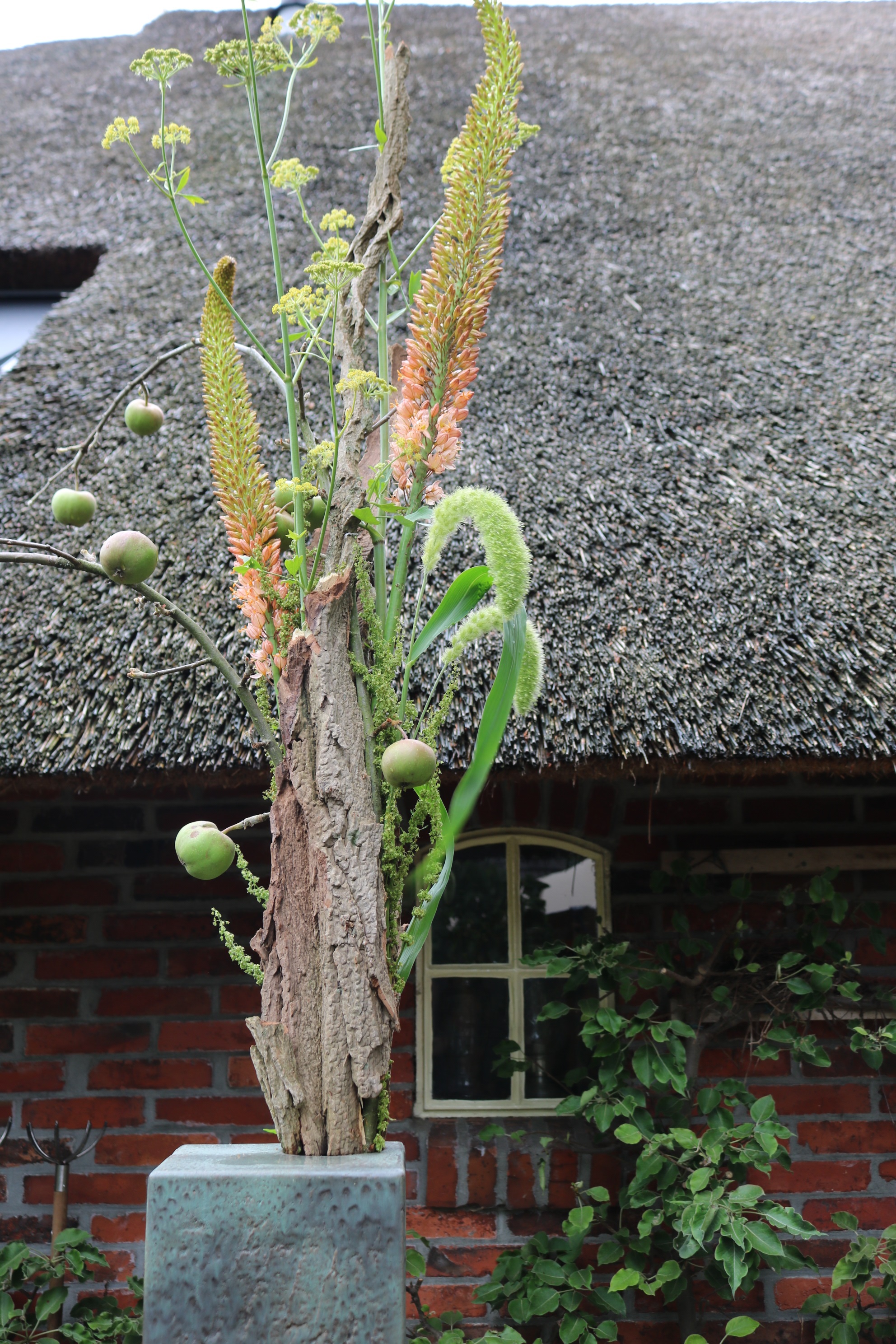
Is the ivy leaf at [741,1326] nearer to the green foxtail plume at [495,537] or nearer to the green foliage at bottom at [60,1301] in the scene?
the green foliage at bottom at [60,1301]

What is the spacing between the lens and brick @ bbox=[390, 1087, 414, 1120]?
187 centimetres

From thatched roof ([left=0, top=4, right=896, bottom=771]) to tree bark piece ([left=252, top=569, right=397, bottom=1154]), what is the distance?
0.91 metres

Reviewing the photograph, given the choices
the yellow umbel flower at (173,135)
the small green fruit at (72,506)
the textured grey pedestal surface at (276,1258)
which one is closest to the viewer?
the textured grey pedestal surface at (276,1258)

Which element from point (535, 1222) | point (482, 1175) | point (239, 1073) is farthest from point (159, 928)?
point (535, 1222)

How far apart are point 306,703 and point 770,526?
1.48 metres

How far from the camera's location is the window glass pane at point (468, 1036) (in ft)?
6.43

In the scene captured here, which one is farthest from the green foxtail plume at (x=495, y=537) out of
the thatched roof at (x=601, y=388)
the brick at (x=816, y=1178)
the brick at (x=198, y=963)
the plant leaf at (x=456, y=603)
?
the brick at (x=816, y=1178)

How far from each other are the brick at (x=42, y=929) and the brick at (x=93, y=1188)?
467mm

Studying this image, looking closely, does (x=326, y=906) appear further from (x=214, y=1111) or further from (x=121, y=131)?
(x=214, y=1111)

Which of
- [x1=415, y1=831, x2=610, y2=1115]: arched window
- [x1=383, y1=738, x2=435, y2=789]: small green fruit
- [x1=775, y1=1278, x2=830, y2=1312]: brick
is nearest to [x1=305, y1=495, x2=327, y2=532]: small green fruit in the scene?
[x1=383, y1=738, x2=435, y2=789]: small green fruit

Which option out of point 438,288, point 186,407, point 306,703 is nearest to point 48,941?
point 186,407

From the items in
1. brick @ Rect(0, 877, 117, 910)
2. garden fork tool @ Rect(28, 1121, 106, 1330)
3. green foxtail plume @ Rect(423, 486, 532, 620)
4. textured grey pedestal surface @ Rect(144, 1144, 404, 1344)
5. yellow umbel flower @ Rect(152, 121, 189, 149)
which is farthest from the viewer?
brick @ Rect(0, 877, 117, 910)

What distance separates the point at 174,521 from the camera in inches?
72.1

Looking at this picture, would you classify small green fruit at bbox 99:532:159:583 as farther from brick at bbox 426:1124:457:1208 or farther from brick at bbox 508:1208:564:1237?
brick at bbox 508:1208:564:1237
